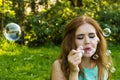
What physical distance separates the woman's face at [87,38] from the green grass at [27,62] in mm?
2921

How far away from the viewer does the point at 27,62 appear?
6.25 metres

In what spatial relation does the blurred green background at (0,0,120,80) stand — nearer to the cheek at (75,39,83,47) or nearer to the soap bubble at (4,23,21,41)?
the soap bubble at (4,23,21,41)

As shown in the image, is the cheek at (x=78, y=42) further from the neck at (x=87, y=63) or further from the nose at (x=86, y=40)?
the neck at (x=87, y=63)

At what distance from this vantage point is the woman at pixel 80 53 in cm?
248

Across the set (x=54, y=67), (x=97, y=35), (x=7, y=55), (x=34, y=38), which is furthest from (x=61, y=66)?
(x=34, y=38)

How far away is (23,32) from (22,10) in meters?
0.49

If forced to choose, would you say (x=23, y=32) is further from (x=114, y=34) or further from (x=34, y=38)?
(x=114, y=34)

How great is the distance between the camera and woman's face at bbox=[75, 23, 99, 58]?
250 cm

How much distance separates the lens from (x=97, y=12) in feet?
28.0

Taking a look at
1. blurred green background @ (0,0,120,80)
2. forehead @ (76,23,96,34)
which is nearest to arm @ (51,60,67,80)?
forehead @ (76,23,96,34)

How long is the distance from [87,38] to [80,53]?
164mm

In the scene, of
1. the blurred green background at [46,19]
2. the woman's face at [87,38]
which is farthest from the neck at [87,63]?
the blurred green background at [46,19]

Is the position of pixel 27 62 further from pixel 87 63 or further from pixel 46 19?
pixel 87 63

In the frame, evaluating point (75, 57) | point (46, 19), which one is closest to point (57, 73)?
point (75, 57)
